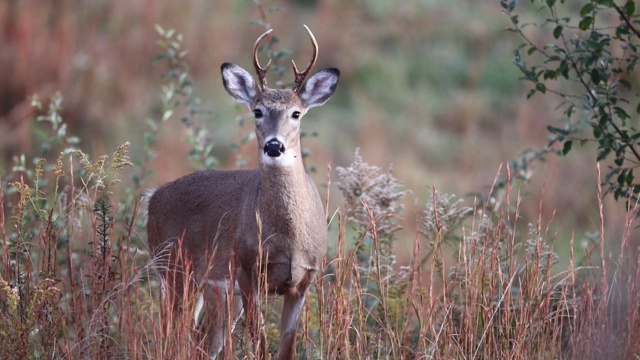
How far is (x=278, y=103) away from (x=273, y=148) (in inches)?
13.5

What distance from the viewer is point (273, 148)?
19.7 feet

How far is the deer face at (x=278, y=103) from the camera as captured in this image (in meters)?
6.09

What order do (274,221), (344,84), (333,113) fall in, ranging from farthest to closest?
(344,84) < (333,113) < (274,221)

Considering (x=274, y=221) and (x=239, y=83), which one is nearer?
(x=274, y=221)

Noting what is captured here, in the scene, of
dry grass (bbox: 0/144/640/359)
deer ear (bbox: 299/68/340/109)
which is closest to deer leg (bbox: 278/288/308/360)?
dry grass (bbox: 0/144/640/359)

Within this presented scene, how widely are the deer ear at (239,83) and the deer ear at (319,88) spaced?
0.86 feet

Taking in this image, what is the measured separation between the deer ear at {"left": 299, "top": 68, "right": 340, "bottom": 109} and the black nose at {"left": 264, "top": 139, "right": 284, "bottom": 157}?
50 cm

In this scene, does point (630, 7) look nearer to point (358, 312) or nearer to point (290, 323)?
point (358, 312)

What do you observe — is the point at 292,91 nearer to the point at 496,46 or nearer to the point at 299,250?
the point at 299,250

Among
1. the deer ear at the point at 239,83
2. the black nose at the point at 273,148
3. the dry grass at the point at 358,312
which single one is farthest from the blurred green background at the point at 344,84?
the dry grass at the point at 358,312

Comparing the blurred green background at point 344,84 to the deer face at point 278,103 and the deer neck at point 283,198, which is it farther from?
the deer neck at point 283,198

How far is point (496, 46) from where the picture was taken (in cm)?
1334

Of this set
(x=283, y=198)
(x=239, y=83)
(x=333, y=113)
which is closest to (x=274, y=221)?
(x=283, y=198)

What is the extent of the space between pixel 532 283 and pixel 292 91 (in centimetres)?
162
